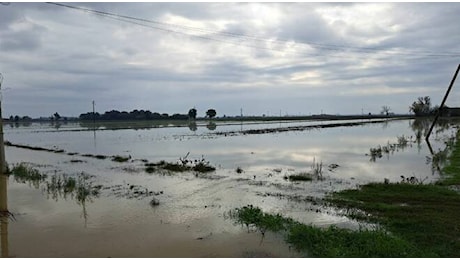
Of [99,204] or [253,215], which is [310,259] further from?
[99,204]

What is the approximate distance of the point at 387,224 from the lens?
747cm

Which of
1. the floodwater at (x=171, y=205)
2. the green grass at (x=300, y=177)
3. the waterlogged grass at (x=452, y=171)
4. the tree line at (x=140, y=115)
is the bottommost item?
the floodwater at (x=171, y=205)

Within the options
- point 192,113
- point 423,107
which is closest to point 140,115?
point 192,113

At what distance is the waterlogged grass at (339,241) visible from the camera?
5906 mm

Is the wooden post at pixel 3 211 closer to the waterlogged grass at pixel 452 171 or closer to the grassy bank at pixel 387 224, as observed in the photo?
the grassy bank at pixel 387 224

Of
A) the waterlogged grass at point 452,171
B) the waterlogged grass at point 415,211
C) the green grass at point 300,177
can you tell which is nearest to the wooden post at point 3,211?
the waterlogged grass at point 415,211

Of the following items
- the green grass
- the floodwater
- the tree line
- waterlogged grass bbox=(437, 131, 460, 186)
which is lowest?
the floodwater

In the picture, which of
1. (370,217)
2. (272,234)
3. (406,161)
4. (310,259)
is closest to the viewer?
(310,259)

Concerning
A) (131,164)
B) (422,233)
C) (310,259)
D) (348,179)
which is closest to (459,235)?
(422,233)

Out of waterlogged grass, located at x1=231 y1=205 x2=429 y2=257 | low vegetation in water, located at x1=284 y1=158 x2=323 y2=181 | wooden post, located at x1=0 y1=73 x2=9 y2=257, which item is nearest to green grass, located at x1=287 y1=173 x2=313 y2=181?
low vegetation in water, located at x1=284 y1=158 x2=323 y2=181

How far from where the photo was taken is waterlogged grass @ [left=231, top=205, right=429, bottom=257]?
5.91 meters

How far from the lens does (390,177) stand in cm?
1361

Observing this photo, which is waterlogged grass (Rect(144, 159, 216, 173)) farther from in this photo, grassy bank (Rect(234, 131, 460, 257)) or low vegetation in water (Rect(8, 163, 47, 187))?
grassy bank (Rect(234, 131, 460, 257))

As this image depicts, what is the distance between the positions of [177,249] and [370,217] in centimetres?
439
